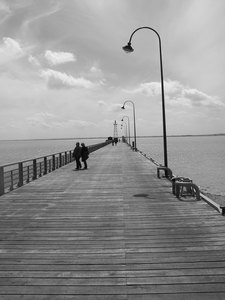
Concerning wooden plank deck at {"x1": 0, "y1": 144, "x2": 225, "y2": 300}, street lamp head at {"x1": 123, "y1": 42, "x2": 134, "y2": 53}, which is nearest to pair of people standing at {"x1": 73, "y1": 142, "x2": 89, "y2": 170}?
street lamp head at {"x1": 123, "y1": 42, "x2": 134, "y2": 53}

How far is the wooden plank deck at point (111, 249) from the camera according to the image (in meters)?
4.20

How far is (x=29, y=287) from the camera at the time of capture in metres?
4.26

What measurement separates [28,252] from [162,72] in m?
13.2

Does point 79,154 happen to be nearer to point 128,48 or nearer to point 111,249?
point 128,48

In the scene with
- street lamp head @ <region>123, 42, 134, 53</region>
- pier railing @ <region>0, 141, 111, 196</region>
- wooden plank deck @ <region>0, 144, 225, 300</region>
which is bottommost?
wooden plank deck @ <region>0, 144, 225, 300</region>

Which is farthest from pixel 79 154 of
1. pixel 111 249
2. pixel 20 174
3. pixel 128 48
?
pixel 111 249

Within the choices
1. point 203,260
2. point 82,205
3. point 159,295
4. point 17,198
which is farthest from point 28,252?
point 17,198

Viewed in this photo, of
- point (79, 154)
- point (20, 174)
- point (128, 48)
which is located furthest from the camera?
point (79, 154)

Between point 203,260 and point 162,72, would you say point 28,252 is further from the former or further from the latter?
point 162,72

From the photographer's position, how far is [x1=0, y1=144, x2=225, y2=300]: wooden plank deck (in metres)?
4.20

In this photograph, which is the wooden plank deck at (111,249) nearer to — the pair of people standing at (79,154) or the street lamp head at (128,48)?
the street lamp head at (128,48)

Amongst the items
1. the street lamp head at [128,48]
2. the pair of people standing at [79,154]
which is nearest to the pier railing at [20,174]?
the pair of people standing at [79,154]

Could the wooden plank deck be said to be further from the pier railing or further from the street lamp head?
the street lamp head

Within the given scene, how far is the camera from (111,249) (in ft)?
18.5
